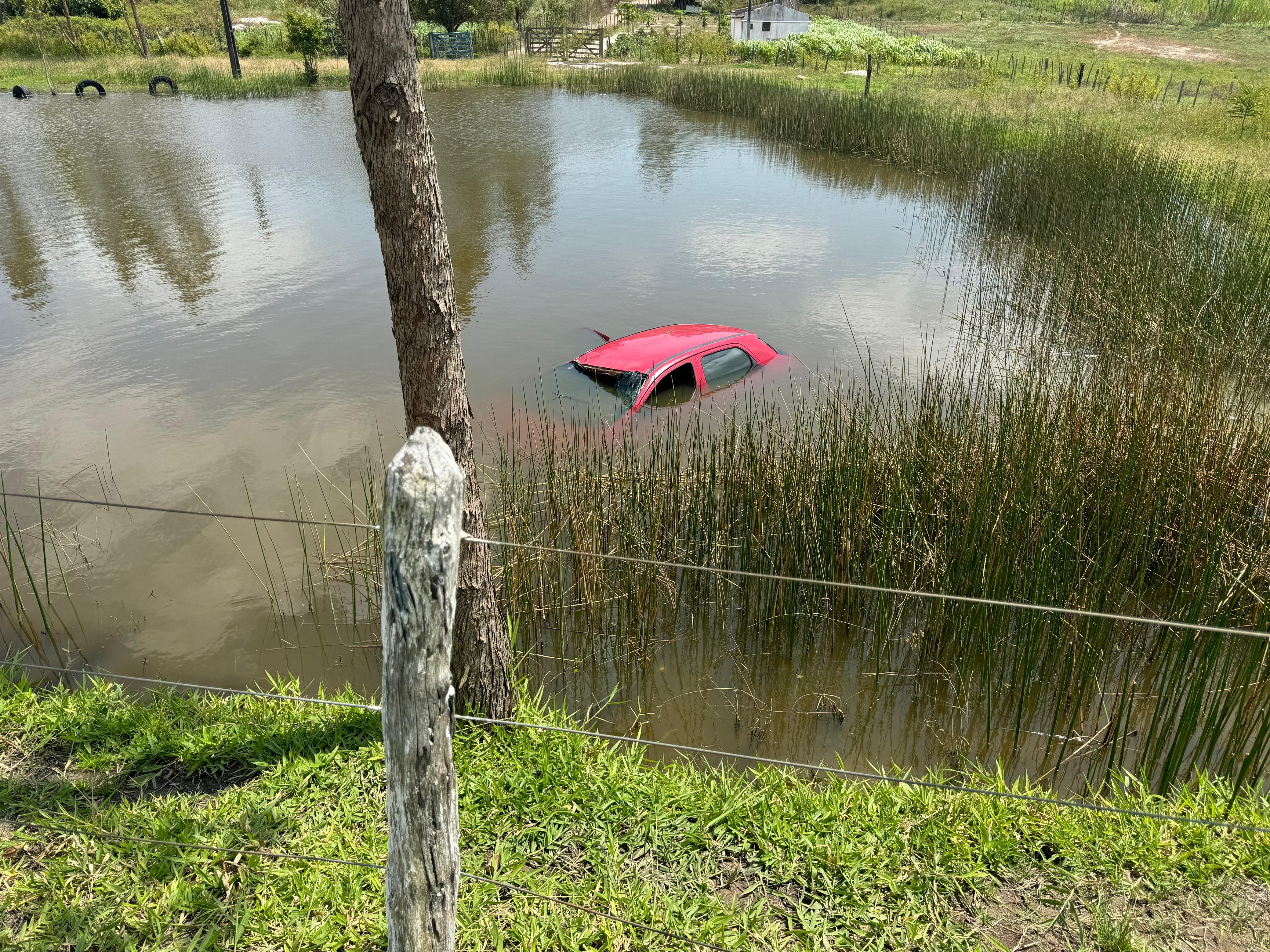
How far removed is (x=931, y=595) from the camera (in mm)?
2121

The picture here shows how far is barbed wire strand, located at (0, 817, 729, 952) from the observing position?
2.13 meters

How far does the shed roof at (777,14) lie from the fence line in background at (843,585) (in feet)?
113

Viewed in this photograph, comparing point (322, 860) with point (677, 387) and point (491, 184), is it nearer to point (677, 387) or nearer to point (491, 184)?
point (677, 387)

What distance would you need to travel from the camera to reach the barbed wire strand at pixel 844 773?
2.25 meters

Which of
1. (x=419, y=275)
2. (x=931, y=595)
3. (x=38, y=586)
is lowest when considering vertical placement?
(x=38, y=586)

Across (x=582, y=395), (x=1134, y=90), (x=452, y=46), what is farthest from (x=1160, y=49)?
(x=582, y=395)

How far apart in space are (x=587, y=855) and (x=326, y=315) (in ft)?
25.7

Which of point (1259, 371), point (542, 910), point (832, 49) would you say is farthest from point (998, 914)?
point (832, 49)

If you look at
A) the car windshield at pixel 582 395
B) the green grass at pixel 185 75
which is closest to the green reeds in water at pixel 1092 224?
the car windshield at pixel 582 395

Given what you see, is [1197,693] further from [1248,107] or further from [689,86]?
[689,86]

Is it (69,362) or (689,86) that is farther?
(689,86)

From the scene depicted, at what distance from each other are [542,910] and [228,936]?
82cm

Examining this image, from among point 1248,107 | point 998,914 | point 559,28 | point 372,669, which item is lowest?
point 372,669

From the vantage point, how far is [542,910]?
2.21 m
